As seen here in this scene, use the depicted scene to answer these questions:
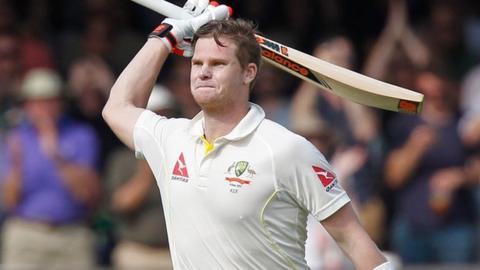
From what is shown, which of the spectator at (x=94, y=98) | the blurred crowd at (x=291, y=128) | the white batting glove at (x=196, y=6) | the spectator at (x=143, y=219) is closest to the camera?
the white batting glove at (x=196, y=6)

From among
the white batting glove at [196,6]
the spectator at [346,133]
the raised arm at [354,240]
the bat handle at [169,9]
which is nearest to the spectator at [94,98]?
the spectator at [346,133]

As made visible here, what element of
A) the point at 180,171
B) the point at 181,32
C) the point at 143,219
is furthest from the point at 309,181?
the point at 143,219

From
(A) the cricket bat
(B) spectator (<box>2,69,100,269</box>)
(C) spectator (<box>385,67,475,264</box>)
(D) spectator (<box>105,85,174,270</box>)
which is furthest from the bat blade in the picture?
(B) spectator (<box>2,69,100,269</box>)

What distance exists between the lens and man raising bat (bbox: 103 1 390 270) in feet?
17.7

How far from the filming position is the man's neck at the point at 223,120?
5.59 m

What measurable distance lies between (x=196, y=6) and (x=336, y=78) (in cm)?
83

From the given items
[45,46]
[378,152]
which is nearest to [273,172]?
[378,152]

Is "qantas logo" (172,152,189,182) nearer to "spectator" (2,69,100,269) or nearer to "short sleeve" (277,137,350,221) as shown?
"short sleeve" (277,137,350,221)

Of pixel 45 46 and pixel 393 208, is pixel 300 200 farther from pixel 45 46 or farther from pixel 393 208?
pixel 45 46

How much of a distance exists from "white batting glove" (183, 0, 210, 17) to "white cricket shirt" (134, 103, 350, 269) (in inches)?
33.3

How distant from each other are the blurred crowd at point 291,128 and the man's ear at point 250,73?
11.8 feet

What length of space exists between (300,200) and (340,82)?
900 millimetres

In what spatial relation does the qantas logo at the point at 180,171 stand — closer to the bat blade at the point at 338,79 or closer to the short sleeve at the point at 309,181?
the short sleeve at the point at 309,181

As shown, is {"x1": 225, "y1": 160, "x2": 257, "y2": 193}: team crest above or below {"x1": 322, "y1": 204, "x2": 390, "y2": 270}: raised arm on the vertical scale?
above
